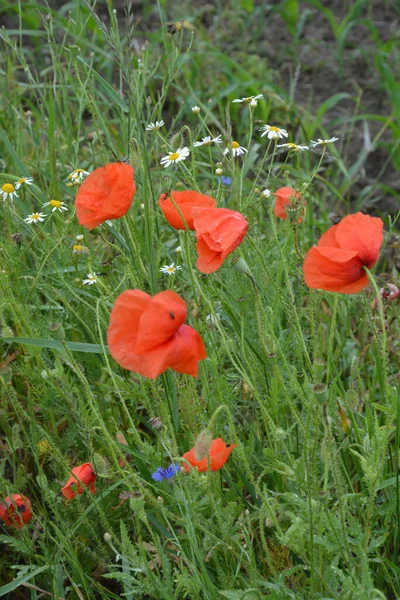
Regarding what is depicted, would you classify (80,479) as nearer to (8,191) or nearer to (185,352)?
(185,352)

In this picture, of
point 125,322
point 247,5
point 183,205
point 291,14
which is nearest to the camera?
point 125,322

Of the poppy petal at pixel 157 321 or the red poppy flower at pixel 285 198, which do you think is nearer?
the poppy petal at pixel 157 321

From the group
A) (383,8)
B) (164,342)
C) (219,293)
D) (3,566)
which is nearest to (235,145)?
(219,293)

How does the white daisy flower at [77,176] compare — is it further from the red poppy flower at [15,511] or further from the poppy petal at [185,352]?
the poppy petal at [185,352]

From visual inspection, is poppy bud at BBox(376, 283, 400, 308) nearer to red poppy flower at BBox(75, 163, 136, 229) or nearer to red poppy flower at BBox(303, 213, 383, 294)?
red poppy flower at BBox(303, 213, 383, 294)

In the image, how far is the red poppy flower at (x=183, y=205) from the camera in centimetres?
144

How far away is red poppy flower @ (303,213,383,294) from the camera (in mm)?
1246

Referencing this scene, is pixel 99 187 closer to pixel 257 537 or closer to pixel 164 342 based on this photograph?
pixel 164 342

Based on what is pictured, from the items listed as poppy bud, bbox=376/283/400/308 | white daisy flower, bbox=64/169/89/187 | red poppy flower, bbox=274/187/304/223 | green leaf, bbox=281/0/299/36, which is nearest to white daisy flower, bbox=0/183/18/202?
white daisy flower, bbox=64/169/89/187

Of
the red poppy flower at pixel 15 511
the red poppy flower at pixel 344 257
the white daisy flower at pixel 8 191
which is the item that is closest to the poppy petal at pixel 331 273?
the red poppy flower at pixel 344 257

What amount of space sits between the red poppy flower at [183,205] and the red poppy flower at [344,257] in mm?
261

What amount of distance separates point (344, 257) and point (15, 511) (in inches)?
31.5

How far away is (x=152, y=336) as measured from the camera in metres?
1.19

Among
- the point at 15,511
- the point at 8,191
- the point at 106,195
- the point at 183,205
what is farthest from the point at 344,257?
the point at 8,191
